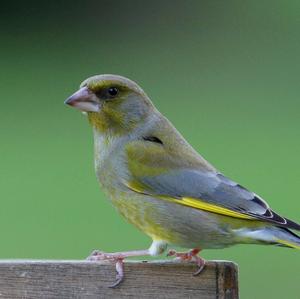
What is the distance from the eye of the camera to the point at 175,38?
50.4 feet

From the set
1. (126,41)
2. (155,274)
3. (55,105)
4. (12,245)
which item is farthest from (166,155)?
(126,41)

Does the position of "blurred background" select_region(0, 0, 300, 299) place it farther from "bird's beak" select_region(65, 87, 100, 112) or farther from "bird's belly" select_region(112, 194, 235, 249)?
"bird's belly" select_region(112, 194, 235, 249)

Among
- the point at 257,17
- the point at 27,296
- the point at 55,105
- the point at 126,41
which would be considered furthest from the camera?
the point at 257,17

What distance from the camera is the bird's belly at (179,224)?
18.5 feet

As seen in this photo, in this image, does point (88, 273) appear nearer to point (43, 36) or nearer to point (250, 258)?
point (250, 258)

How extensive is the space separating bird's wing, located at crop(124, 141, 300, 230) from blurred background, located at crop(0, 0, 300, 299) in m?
2.29

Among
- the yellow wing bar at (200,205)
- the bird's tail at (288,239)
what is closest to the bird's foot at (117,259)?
the yellow wing bar at (200,205)

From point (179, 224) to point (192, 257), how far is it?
24cm

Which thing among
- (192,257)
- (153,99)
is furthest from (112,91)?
(153,99)

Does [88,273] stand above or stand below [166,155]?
below

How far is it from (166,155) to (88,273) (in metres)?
1.00

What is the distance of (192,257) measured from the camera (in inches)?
214

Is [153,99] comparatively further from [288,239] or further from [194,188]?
[288,239]

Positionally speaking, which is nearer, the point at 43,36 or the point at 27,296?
the point at 27,296
